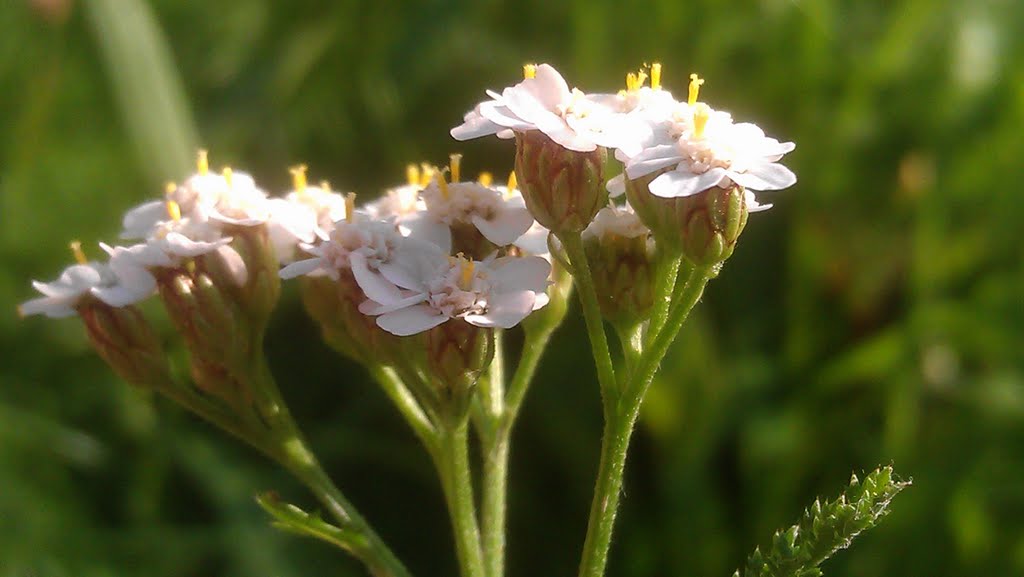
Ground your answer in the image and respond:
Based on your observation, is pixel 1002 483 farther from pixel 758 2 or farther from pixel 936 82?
pixel 758 2

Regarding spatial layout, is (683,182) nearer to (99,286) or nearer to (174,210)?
(174,210)

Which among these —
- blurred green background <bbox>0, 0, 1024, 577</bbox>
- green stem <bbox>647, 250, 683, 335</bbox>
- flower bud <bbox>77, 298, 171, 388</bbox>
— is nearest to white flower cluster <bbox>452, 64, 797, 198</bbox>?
green stem <bbox>647, 250, 683, 335</bbox>

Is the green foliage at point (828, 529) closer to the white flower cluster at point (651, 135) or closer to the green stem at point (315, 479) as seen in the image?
the white flower cluster at point (651, 135)

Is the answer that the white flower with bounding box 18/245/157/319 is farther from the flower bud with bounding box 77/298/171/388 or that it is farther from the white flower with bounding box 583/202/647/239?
the white flower with bounding box 583/202/647/239

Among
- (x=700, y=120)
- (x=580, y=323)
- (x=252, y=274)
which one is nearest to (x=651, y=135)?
(x=700, y=120)

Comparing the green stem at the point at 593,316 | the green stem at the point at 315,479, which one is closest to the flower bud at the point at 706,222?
the green stem at the point at 593,316

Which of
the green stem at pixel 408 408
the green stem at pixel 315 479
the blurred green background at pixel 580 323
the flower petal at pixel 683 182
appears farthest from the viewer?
the blurred green background at pixel 580 323

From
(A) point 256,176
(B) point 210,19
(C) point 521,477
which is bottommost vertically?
(C) point 521,477

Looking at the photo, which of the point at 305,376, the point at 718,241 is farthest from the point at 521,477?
the point at 718,241
